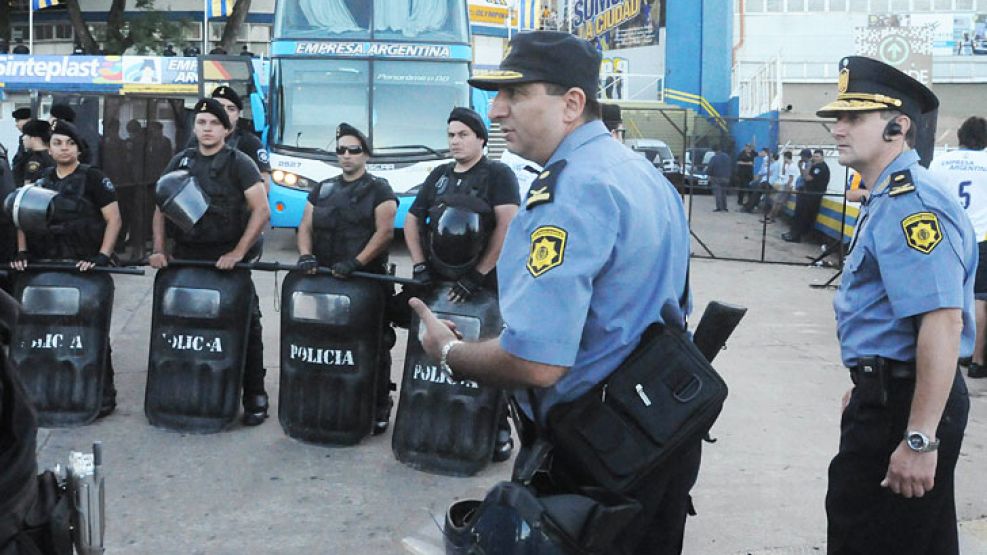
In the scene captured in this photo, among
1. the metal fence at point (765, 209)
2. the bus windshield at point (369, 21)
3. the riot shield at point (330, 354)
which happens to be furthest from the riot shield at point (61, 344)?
the metal fence at point (765, 209)

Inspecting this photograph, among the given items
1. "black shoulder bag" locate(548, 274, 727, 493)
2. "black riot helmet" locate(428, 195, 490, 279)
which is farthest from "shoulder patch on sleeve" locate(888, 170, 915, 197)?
"black riot helmet" locate(428, 195, 490, 279)

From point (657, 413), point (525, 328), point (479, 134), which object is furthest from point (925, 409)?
point (479, 134)

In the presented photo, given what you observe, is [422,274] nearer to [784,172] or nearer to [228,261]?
[228,261]

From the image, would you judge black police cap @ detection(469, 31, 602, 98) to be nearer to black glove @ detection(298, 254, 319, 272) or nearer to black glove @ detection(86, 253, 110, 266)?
black glove @ detection(298, 254, 319, 272)

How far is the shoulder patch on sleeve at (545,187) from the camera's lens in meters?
2.38

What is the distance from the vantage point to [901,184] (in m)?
3.03

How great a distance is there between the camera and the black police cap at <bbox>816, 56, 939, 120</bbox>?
3154 mm

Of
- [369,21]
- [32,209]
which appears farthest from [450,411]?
[369,21]

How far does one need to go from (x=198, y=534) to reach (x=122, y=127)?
8472 millimetres

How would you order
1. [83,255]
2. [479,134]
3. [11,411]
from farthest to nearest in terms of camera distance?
[83,255] → [479,134] → [11,411]

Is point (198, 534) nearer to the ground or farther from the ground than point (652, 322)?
nearer to the ground

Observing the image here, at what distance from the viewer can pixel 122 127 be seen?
1225 centimetres

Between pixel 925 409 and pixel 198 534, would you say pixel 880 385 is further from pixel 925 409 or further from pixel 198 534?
pixel 198 534

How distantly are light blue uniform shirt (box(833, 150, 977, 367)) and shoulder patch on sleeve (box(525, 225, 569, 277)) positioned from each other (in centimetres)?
113
